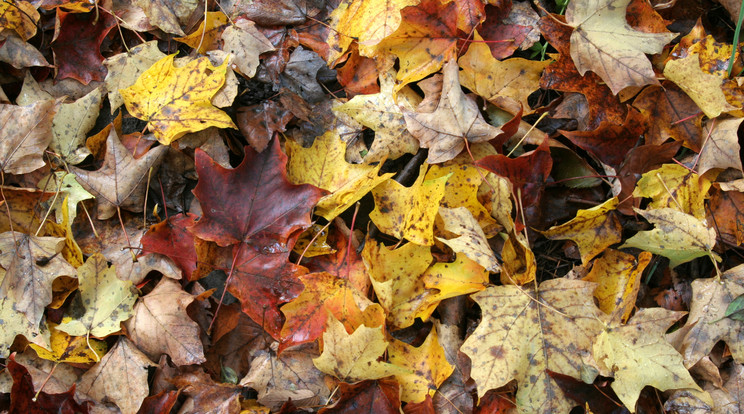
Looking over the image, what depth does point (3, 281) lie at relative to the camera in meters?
1.61

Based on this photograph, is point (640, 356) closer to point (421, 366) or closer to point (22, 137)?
point (421, 366)

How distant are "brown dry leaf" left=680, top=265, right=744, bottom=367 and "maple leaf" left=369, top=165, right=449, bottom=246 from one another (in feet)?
2.67

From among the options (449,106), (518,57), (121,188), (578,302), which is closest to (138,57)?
(121,188)

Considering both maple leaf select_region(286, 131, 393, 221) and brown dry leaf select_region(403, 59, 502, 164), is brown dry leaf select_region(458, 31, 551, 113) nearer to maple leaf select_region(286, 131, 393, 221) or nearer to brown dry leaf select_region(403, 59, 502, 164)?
brown dry leaf select_region(403, 59, 502, 164)

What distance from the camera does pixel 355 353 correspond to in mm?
1438

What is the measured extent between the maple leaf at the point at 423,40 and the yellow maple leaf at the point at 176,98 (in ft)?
1.91

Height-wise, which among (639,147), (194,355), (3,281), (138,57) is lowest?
(194,355)

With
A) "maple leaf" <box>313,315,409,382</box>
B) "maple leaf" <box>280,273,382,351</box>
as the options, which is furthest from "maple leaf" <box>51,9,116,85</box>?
"maple leaf" <box>313,315,409,382</box>

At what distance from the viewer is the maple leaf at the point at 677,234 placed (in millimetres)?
1433

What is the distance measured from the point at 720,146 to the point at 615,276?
0.51m

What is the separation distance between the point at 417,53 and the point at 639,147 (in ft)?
2.54

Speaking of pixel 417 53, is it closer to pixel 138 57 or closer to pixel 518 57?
pixel 518 57

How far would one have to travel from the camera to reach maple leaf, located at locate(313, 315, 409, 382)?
1.42 meters

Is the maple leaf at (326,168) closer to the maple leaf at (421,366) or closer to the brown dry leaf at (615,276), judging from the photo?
the maple leaf at (421,366)
